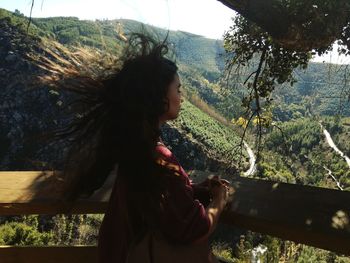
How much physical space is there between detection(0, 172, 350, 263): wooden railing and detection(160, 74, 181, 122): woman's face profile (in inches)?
14.8

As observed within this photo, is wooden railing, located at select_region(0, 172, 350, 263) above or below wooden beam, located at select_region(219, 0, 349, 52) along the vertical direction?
below

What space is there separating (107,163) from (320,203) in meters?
0.74

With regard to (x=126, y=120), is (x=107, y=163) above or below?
below

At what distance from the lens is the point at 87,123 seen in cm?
161

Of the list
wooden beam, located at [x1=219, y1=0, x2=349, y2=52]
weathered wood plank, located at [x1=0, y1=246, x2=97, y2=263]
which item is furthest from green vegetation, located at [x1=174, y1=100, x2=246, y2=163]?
weathered wood plank, located at [x1=0, y1=246, x2=97, y2=263]

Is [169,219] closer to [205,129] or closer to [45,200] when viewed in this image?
[45,200]

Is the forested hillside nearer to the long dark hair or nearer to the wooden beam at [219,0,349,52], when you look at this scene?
the long dark hair

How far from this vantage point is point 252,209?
148 cm

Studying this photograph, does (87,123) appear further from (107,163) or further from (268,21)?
(268,21)

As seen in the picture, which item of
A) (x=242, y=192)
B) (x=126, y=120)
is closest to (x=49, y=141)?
(x=126, y=120)

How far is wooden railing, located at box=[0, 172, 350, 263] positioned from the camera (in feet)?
4.25

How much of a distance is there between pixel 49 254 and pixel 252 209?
2.82ft

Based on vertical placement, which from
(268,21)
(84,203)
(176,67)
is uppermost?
(268,21)

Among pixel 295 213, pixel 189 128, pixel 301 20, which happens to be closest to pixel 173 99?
pixel 295 213
